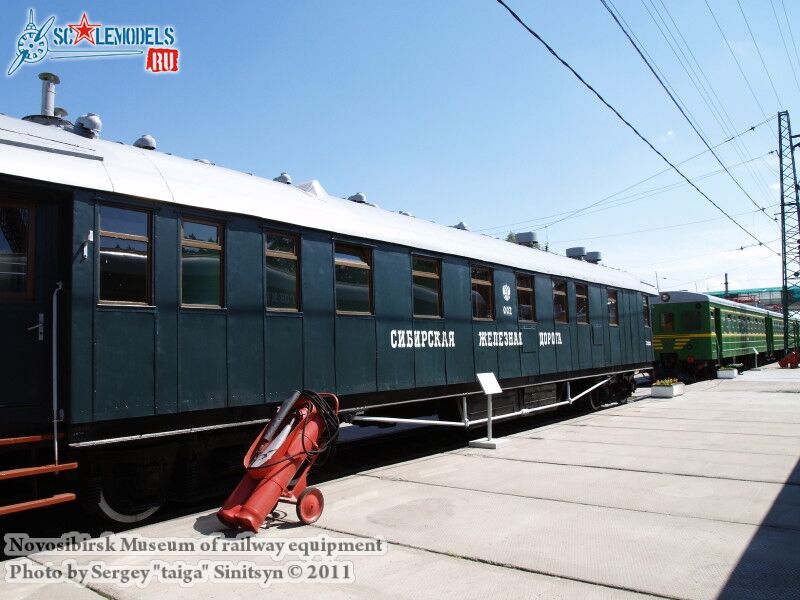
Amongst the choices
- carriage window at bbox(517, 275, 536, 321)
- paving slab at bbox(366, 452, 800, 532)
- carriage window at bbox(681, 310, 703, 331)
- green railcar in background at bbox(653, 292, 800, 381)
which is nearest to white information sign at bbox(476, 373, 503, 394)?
paving slab at bbox(366, 452, 800, 532)

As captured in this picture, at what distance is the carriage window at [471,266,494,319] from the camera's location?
10102mm

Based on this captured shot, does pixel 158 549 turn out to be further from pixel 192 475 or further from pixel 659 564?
pixel 659 564

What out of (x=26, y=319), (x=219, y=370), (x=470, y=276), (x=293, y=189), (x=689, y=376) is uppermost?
(x=293, y=189)

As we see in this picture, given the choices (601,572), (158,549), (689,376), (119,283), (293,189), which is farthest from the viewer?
(689,376)

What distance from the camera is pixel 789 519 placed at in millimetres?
5676

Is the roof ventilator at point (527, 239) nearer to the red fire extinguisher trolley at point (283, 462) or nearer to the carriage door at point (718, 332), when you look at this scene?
the red fire extinguisher trolley at point (283, 462)

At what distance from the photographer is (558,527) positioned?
5.56 meters

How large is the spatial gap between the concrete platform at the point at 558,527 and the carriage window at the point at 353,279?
217 centimetres

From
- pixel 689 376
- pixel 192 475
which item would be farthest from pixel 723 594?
pixel 689 376

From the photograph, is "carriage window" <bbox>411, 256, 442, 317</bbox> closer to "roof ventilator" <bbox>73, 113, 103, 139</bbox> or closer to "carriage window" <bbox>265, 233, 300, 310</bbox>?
"carriage window" <bbox>265, 233, 300, 310</bbox>

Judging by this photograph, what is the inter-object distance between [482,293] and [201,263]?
5361mm

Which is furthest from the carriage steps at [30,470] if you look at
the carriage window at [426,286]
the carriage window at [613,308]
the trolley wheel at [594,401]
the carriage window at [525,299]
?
the carriage window at [613,308]

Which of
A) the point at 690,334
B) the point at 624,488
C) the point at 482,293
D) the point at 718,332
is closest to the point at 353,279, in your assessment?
the point at 482,293

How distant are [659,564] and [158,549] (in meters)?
3.97
